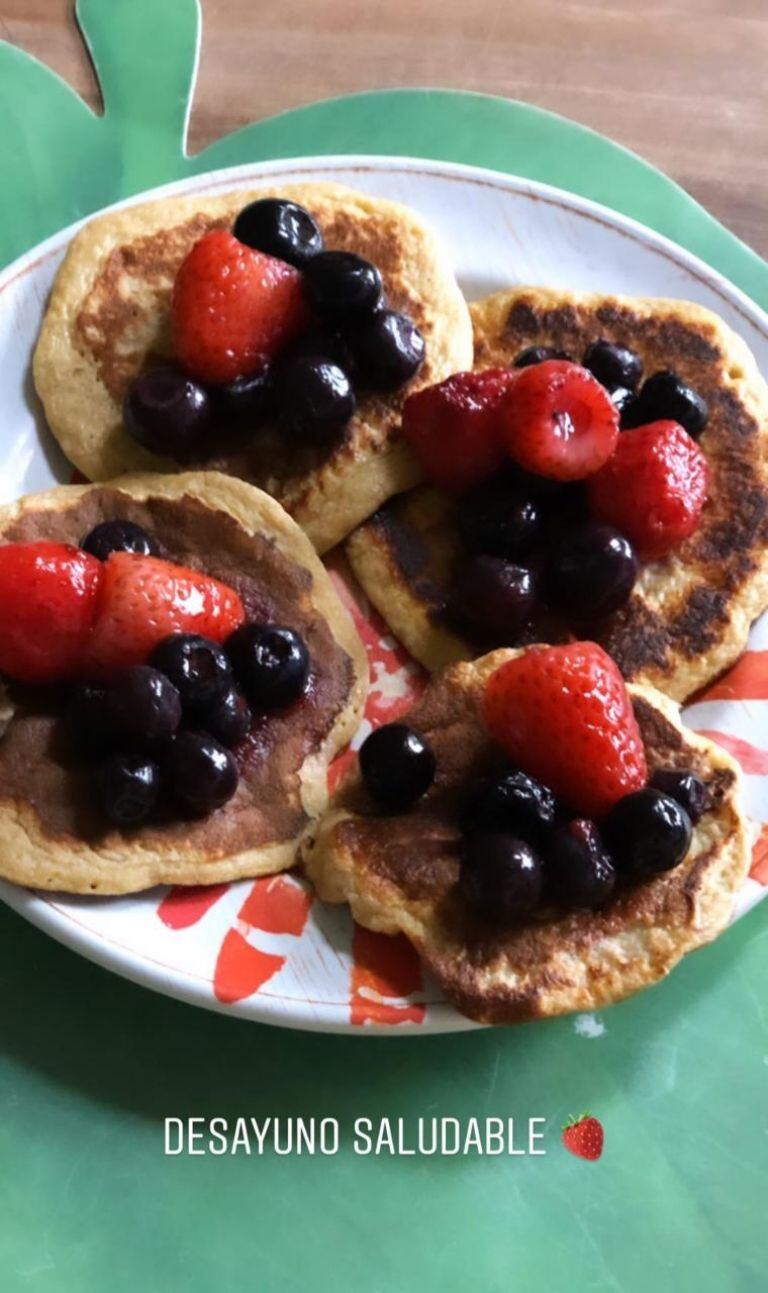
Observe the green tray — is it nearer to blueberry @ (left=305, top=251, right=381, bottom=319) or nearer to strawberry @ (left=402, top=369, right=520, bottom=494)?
strawberry @ (left=402, top=369, right=520, bottom=494)

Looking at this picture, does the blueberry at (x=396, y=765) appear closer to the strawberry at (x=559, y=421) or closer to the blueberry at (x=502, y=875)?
the blueberry at (x=502, y=875)

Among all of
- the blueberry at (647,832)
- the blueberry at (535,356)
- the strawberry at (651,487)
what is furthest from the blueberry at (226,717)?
the blueberry at (535,356)

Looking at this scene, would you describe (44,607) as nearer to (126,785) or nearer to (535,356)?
(126,785)

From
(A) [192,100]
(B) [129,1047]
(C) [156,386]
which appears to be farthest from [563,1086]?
(A) [192,100]

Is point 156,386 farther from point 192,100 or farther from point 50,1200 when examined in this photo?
point 50,1200

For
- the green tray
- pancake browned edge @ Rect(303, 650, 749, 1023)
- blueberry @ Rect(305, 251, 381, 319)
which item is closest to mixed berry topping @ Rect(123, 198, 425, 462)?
blueberry @ Rect(305, 251, 381, 319)

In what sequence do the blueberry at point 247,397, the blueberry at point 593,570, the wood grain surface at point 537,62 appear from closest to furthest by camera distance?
the blueberry at point 593,570
the blueberry at point 247,397
the wood grain surface at point 537,62

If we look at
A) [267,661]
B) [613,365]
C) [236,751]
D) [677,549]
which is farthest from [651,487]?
[236,751]

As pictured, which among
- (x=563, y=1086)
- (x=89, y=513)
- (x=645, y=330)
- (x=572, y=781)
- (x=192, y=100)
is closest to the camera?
(x=572, y=781)

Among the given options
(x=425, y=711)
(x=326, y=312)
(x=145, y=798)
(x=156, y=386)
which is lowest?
(x=145, y=798)
